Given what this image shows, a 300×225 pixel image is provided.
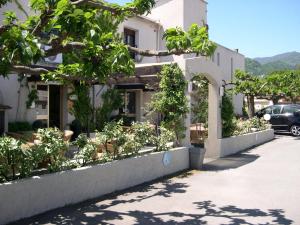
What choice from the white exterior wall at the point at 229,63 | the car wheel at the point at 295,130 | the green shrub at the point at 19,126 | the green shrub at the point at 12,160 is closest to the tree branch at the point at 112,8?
the green shrub at the point at 12,160

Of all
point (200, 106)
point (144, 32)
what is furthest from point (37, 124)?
point (144, 32)

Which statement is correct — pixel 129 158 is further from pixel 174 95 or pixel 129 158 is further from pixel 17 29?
pixel 17 29

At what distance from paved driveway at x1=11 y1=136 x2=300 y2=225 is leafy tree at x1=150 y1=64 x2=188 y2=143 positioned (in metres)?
1.63

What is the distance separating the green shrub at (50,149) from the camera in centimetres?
715

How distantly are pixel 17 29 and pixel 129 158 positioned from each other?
17.8 ft

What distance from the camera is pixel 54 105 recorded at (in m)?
17.2

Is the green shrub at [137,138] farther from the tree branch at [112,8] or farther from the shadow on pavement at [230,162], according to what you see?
the tree branch at [112,8]

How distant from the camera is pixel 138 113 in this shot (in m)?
21.4

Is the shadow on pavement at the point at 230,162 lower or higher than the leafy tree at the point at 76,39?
lower

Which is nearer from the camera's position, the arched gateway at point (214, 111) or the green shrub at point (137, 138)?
the green shrub at point (137, 138)

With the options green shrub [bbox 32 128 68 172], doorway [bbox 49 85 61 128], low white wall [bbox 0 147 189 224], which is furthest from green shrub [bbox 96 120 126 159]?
doorway [bbox 49 85 61 128]

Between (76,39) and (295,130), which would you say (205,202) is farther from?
(295,130)

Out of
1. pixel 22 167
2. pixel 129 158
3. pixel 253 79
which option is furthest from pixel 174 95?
pixel 253 79

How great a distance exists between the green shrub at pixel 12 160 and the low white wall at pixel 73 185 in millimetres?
288
